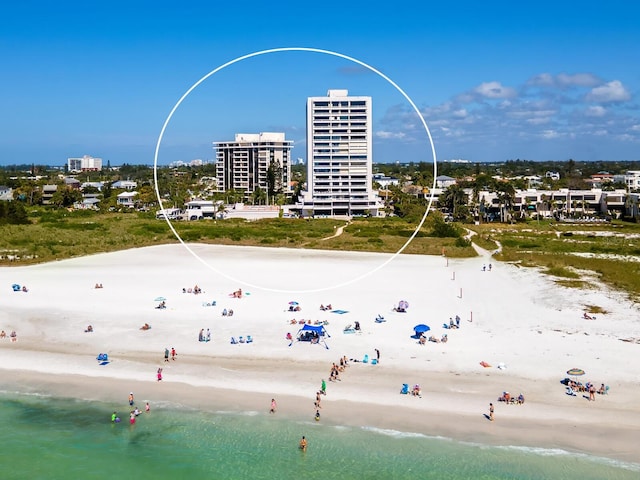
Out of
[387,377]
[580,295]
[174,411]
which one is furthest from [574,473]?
[580,295]

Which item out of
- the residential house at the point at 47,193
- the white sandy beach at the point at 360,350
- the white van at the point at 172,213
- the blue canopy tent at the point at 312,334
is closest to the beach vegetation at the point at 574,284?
the white sandy beach at the point at 360,350

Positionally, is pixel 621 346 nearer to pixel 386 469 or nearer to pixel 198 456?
pixel 386 469

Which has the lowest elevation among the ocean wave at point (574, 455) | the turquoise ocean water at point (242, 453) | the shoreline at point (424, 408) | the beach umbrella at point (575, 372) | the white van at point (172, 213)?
the turquoise ocean water at point (242, 453)

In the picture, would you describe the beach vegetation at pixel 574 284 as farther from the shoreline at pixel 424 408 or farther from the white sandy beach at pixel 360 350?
the shoreline at pixel 424 408

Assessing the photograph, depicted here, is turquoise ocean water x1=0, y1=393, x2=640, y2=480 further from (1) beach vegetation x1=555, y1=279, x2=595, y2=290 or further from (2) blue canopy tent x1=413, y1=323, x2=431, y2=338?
(1) beach vegetation x1=555, y1=279, x2=595, y2=290

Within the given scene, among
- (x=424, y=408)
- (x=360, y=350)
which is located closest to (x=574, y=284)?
(x=360, y=350)

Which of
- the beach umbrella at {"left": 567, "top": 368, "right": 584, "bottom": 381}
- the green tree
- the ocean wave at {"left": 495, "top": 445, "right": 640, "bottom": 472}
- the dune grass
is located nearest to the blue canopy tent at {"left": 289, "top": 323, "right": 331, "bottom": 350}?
the beach umbrella at {"left": 567, "top": 368, "right": 584, "bottom": 381}
